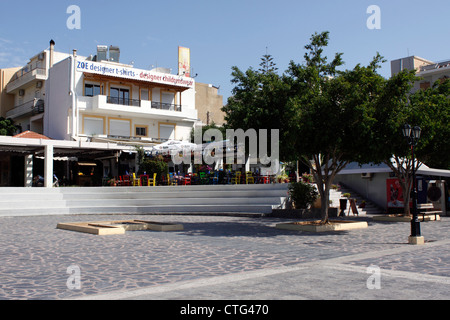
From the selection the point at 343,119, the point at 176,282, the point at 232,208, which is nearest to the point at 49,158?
the point at 232,208

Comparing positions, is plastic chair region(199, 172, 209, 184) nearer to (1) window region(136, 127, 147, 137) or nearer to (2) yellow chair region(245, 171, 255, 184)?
(2) yellow chair region(245, 171, 255, 184)

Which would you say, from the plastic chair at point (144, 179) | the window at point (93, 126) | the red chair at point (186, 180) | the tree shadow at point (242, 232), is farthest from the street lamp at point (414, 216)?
the window at point (93, 126)

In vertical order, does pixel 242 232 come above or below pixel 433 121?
below

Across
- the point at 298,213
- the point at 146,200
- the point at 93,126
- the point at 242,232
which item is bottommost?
the point at 242,232

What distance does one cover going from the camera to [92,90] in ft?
124

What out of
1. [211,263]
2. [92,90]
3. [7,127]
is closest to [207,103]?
[92,90]

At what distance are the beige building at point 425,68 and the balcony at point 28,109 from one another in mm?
36115

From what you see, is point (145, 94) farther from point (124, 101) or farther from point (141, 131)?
point (141, 131)

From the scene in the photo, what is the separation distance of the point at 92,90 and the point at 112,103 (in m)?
2.00

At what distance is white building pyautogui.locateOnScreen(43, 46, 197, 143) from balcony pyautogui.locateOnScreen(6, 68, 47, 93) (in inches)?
84.4
